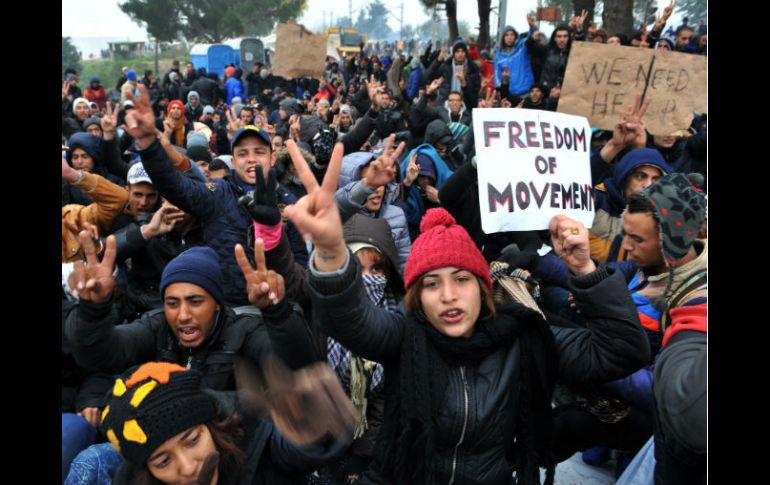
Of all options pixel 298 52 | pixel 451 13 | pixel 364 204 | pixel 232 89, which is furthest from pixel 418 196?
pixel 451 13

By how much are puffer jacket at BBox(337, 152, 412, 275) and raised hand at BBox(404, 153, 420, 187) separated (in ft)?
1.04

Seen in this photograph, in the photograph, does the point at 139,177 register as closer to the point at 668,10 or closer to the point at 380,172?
the point at 380,172

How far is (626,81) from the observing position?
12.0ft

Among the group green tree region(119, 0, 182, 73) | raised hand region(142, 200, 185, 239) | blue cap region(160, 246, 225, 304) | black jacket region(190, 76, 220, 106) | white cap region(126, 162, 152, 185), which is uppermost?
green tree region(119, 0, 182, 73)

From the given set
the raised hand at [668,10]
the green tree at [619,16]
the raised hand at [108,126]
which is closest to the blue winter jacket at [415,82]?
the green tree at [619,16]

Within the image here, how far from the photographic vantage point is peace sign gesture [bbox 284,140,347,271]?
174 centimetres

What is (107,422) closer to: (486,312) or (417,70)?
(486,312)

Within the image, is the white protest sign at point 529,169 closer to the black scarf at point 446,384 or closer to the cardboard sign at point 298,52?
the black scarf at point 446,384

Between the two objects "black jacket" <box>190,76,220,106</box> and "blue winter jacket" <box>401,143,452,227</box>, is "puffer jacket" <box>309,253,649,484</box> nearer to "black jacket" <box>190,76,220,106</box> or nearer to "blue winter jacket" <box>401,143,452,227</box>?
"blue winter jacket" <box>401,143,452,227</box>

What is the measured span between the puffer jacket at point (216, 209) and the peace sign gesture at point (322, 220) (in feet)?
4.49

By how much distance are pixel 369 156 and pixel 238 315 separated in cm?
204

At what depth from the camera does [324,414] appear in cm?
193

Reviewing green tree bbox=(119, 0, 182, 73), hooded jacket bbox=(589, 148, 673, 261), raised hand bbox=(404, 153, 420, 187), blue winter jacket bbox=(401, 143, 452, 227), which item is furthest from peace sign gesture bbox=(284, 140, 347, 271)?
green tree bbox=(119, 0, 182, 73)

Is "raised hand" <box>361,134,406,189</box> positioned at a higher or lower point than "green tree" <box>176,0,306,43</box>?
lower
